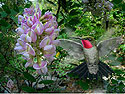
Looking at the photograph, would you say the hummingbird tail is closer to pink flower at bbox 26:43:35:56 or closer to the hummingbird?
the hummingbird

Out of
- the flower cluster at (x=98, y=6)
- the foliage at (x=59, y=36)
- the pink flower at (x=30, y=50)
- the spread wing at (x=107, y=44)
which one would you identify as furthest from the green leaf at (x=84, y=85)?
the pink flower at (x=30, y=50)

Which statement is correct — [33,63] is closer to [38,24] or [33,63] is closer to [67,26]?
[38,24]

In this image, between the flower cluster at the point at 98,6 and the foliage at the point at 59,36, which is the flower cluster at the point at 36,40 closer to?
the foliage at the point at 59,36

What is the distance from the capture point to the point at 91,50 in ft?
1.75

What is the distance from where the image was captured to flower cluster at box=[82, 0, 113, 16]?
0.66 m

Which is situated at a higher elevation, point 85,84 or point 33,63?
point 33,63

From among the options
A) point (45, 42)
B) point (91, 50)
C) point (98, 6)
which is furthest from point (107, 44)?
point (45, 42)

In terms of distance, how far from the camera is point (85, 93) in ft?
4.19

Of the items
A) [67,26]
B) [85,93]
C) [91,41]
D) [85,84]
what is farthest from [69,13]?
[85,93]

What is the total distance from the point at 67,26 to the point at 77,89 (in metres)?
0.80

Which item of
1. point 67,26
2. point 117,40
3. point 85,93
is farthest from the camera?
point 85,93

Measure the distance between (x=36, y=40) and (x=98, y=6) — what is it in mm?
434

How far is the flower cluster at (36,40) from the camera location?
31 centimetres

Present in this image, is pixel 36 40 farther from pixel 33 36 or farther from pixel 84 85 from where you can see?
pixel 84 85
